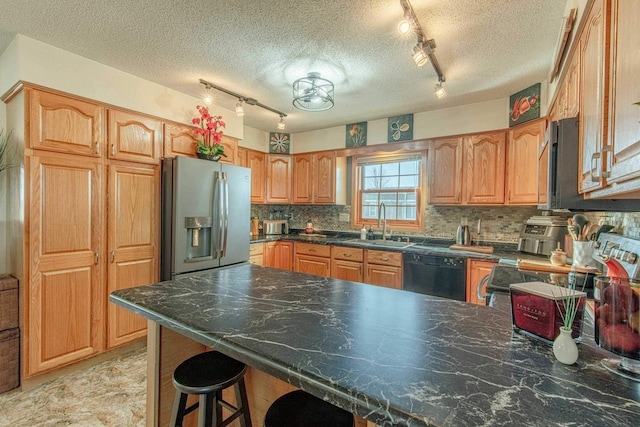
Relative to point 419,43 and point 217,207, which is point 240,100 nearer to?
point 217,207

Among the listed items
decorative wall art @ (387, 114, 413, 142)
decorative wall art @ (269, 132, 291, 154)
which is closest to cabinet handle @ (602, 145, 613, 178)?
decorative wall art @ (387, 114, 413, 142)

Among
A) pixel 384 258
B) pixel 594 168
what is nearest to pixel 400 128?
pixel 384 258

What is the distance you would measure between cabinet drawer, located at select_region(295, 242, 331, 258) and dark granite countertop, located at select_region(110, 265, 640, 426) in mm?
2303

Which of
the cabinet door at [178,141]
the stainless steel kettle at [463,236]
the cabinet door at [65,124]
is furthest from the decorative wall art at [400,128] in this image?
the cabinet door at [65,124]

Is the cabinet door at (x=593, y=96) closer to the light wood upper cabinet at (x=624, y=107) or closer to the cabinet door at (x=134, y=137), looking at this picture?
the light wood upper cabinet at (x=624, y=107)

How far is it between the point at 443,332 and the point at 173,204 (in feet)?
8.06

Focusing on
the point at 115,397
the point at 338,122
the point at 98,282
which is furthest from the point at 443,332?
the point at 338,122

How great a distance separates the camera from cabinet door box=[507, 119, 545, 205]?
8.83 ft

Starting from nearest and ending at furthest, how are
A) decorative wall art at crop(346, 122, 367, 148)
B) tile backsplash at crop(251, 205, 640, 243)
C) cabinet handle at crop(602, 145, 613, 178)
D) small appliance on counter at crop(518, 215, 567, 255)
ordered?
cabinet handle at crop(602, 145, 613, 178) < small appliance on counter at crop(518, 215, 567, 255) < tile backsplash at crop(251, 205, 640, 243) < decorative wall art at crop(346, 122, 367, 148)

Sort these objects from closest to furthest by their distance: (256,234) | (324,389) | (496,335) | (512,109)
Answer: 1. (324,389)
2. (496,335)
3. (512,109)
4. (256,234)

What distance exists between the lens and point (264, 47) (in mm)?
2096

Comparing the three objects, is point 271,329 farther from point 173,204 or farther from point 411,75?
point 411,75

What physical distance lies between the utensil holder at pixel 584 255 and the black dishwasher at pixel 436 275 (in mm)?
1026

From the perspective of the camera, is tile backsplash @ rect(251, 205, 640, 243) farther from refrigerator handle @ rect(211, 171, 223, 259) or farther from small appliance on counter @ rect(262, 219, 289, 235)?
refrigerator handle @ rect(211, 171, 223, 259)
